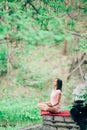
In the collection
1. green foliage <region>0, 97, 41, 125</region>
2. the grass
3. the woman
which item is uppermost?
the woman

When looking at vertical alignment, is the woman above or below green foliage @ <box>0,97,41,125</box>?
above

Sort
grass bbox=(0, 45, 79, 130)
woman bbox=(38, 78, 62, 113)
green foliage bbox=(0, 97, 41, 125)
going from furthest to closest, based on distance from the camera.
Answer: grass bbox=(0, 45, 79, 130) < green foliage bbox=(0, 97, 41, 125) < woman bbox=(38, 78, 62, 113)

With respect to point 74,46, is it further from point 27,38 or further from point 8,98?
point 27,38

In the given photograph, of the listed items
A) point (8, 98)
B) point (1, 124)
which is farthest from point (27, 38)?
point (8, 98)

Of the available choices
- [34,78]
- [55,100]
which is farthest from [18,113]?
[55,100]

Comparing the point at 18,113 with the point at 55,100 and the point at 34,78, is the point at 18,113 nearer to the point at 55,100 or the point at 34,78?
the point at 34,78

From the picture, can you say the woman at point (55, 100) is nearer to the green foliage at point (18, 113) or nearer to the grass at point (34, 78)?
the green foliage at point (18, 113)

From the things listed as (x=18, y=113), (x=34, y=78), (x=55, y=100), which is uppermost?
(x=55, y=100)

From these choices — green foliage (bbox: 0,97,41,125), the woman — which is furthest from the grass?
the woman

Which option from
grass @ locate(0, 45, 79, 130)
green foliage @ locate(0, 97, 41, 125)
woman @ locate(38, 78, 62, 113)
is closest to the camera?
woman @ locate(38, 78, 62, 113)

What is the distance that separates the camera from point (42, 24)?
13.5 feet

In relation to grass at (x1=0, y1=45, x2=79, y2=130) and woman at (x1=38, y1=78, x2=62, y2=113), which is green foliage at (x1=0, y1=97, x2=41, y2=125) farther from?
woman at (x1=38, y1=78, x2=62, y2=113)

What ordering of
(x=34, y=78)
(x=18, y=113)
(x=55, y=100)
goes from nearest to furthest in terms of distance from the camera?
(x=55, y=100), (x=18, y=113), (x=34, y=78)

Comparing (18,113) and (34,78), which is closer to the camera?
(18,113)
